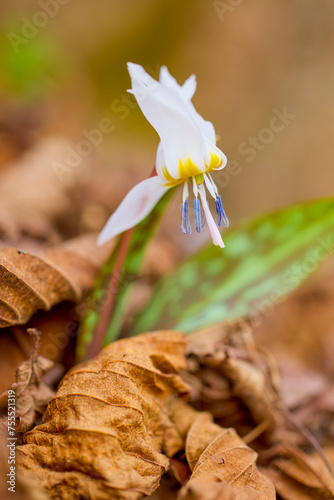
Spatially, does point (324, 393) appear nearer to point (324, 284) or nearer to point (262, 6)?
point (324, 284)

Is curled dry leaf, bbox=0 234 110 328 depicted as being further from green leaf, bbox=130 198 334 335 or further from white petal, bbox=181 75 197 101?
white petal, bbox=181 75 197 101

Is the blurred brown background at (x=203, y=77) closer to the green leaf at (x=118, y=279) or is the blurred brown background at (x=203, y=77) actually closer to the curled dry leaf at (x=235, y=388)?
the green leaf at (x=118, y=279)

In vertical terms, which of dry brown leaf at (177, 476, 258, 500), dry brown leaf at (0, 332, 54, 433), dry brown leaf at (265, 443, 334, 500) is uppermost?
dry brown leaf at (0, 332, 54, 433)

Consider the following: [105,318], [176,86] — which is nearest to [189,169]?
[176,86]

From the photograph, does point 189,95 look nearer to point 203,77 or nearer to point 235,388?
point 235,388

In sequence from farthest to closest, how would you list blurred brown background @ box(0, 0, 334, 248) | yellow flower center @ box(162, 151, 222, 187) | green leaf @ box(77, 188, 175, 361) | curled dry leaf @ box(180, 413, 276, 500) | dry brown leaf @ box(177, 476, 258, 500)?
blurred brown background @ box(0, 0, 334, 248), green leaf @ box(77, 188, 175, 361), yellow flower center @ box(162, 151, 222, 187), curled dry leaf @ box(180, 413, 276, 500), dry brown leaf @ box(177, 476, 258, 500)

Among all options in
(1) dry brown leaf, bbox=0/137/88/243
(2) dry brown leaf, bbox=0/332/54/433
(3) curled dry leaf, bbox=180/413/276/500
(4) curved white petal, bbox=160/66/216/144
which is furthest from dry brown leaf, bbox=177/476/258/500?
(1) dry brown leaf, bbox=0/137/88/243
